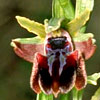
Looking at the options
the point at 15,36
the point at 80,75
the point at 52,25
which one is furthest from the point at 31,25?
the point at 15,36

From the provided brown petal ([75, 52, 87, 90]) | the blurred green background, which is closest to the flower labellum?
brown petal ([75, 52, 87, 90])

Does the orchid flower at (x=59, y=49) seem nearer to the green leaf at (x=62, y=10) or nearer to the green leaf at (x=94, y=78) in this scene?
the green leaf at (x=62, y=10)

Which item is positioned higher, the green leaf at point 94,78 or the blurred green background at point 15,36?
the blurred green background at point 15,36

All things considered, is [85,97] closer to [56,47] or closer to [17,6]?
[17,6]

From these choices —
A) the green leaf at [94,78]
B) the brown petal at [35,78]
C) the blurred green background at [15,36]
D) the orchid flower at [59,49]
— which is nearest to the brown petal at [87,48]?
the orchid flower at [59,49]

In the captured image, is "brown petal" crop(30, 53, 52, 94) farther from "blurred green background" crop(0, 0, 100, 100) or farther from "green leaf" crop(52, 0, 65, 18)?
"blurred green background" crop(0, 0, 100, 100)

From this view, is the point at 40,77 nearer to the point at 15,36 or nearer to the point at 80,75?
the point at 80,75

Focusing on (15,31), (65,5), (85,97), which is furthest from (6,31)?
(65,5)
